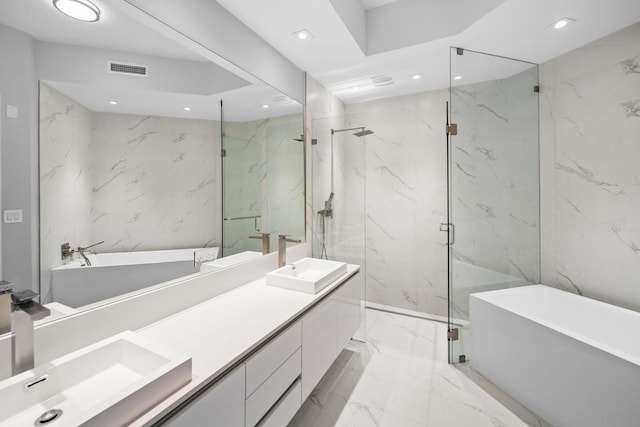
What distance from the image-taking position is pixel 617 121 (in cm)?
209

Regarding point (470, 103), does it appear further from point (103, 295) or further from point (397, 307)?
point (103, 295)

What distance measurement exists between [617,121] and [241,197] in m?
2.89

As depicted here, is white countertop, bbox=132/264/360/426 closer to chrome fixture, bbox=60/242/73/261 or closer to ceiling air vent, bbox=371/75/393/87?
chrome fixture, bbox=60/242/73/261

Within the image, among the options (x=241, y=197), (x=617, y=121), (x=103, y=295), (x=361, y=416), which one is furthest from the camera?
(x=617, y=121)

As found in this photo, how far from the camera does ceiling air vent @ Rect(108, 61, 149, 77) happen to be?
122 centimetres

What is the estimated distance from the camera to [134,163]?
128 cm

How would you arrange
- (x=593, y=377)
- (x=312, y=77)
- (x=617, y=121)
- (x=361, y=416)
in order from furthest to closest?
(x=312, y=77)
(x=617, y=121)
(x=361, y=416)
(x=593, y=377)

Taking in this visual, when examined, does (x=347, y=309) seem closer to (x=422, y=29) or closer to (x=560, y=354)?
(x=560, y=354)

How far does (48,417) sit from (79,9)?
4.71 feet

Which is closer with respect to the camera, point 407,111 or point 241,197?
point 241,197

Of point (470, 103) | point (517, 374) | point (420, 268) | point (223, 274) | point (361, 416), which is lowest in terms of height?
point (361, 416)

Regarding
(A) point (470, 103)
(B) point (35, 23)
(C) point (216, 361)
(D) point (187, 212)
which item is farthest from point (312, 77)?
(C) point (216, 361)

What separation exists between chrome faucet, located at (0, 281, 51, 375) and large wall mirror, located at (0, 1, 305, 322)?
0.33 feet

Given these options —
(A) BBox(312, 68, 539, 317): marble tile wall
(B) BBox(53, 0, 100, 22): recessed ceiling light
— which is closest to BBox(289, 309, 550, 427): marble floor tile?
(A) BBox(312, 68, 539, 317): marble tile wall
